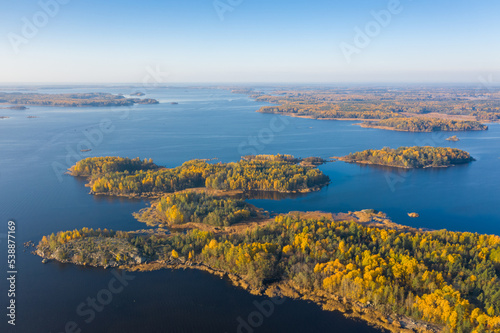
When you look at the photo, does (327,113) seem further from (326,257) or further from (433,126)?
(326,257)

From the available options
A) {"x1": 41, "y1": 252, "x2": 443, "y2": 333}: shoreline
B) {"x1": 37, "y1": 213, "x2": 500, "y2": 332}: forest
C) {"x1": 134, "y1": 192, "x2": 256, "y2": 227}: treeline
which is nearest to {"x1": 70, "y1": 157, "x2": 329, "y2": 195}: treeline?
{"x1": 134, "y1": 192, "x2": 256, "y2": 227}: treeline

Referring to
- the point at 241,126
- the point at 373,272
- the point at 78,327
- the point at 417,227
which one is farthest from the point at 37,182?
the point at 241,126

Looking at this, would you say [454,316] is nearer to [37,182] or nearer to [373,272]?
[373,272]

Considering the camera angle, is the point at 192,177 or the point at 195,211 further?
the point at 192,177

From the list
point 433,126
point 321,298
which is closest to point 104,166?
point 321,298

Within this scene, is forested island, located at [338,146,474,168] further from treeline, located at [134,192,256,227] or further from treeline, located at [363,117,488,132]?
treeline, located at [363,117,488,132]
